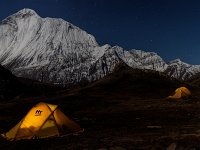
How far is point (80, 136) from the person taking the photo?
69.8 feet

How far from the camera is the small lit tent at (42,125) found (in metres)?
21.7

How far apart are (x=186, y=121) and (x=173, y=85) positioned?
50.4m

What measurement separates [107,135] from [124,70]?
65757 millimetres

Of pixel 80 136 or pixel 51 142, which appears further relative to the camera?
pixel 80 136

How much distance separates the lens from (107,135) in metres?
21.0

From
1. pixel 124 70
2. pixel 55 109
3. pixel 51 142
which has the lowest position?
pixel 51 142

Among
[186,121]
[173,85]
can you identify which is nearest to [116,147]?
[186,121]

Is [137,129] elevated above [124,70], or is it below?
below

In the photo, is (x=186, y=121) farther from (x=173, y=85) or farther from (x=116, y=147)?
(x=173, y=85)

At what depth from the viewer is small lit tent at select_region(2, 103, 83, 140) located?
2169 cm

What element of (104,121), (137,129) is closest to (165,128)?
(137,129)

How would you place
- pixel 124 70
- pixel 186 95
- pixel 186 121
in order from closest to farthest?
pixel 186 121 < pixel 186 95 < pixel 124 70

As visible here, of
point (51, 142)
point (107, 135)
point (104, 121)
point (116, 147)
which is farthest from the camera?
point (104, 121)

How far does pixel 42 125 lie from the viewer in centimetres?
2178
